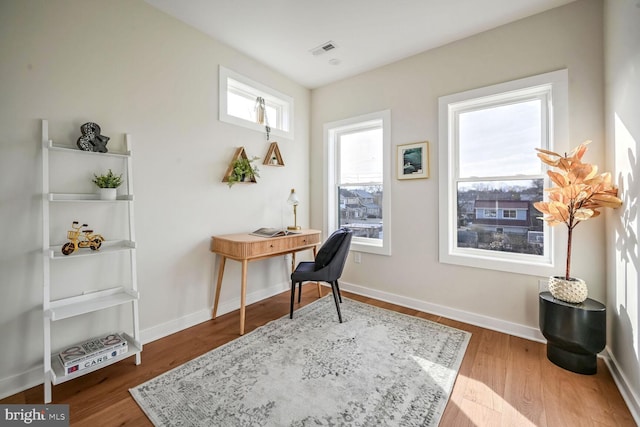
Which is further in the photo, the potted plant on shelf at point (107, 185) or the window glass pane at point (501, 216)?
the window glass pane at point (501, 216)

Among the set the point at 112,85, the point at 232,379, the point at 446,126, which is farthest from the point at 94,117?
the point at 446,126

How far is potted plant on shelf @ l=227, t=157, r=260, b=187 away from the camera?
277 cm

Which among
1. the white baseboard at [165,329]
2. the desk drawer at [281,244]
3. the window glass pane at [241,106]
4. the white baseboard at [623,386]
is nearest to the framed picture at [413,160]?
the desk drawer at [281,244]

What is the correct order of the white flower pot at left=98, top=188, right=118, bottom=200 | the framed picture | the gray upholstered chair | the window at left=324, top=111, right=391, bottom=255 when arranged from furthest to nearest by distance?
1. the window at left=324, top=111, right=391, bottom=255
2. the framed picture
3. the gray upholstered chair
4. the white flower pot at left=98, top=188, right=118, bottom=200

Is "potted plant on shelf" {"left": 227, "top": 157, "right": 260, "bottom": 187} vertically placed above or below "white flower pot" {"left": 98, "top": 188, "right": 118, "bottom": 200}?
above

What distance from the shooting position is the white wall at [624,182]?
4.93ft

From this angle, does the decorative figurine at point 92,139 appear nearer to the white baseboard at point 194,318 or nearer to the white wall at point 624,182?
the white baseboard at point 194,318

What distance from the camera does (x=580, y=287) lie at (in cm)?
184

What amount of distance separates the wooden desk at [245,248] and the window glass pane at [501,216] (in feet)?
5.51

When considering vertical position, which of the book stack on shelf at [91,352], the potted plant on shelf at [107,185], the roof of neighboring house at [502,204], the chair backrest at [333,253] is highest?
the potted plant on shelf at [107,185]

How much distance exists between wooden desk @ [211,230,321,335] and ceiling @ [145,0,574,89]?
193cm

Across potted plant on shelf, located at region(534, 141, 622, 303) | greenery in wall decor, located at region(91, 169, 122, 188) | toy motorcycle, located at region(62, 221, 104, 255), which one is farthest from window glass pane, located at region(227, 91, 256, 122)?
potted plant on shelf, located at region(534, 141, 622, 303)

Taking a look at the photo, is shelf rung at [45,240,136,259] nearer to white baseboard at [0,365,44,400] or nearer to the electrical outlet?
white baseboard at [0,365,44,400]

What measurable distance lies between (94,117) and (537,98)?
3529 mm
